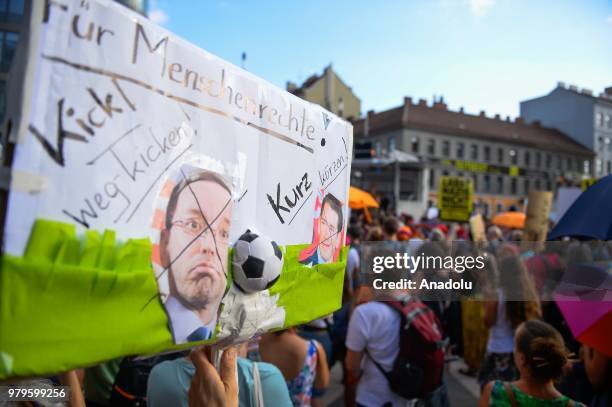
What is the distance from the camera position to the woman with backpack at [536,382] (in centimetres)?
217

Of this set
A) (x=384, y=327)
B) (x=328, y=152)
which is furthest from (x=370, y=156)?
(x=328, y=152)

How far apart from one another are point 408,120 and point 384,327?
40.9 metres

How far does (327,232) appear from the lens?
1.59m

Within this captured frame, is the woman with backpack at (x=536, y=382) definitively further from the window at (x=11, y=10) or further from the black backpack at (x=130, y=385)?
the window at (x=11, y=10)

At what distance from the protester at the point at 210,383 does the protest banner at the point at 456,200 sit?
323 inches

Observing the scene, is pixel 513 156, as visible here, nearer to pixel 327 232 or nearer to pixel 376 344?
pixel 376 344

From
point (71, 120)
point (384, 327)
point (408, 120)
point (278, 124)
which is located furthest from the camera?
point (408, 120)

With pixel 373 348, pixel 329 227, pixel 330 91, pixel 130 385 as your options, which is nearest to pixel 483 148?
pixel 330 91

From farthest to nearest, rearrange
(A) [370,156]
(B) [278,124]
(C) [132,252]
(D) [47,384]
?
(A) [370,156]
(D) [47,384]
(B) [278,124]
(C) [132,252]

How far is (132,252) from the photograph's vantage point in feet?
3.19

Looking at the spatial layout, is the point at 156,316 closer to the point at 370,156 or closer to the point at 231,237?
the point at 231,237

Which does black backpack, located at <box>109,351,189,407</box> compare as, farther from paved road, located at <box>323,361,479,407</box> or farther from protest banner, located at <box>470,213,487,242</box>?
protest banner, located at <box>470,213,487,242</box>

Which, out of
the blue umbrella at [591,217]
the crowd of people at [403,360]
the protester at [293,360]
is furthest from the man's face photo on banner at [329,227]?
the protester at [293,360]

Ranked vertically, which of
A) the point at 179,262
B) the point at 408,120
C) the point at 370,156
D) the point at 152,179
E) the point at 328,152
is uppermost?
the point at 408,120
